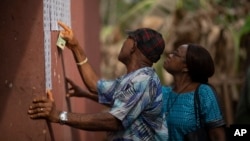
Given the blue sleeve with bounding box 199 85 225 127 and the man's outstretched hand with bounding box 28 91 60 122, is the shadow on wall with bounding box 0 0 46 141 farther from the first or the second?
the blue sleeve with bounding box 199 85 225 127

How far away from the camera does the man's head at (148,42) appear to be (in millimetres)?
3646

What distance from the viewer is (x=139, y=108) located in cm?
342

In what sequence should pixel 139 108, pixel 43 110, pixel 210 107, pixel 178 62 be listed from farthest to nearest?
pixel 178 62 < pixel 210 107 < pixel 139 108 < pixel 43 110

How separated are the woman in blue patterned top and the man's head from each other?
40 cm

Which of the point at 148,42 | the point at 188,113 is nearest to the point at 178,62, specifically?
the point at 188,113

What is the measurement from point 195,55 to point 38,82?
3.69 ft

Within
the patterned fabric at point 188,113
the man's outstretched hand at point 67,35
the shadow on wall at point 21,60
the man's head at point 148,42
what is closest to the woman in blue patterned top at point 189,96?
the patterned fabric at point 188,113

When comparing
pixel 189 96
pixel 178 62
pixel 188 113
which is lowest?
pixel 188 113

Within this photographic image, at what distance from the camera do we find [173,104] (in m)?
4.03

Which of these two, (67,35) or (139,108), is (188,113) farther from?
(67,35)

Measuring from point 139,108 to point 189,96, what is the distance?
672mm

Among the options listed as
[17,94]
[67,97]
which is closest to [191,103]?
[67,97]

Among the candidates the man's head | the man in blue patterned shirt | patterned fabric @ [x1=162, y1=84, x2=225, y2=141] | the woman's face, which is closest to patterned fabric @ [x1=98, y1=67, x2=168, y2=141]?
the man in blue patterned shirt

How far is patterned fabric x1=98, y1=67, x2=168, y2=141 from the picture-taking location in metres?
3.40
